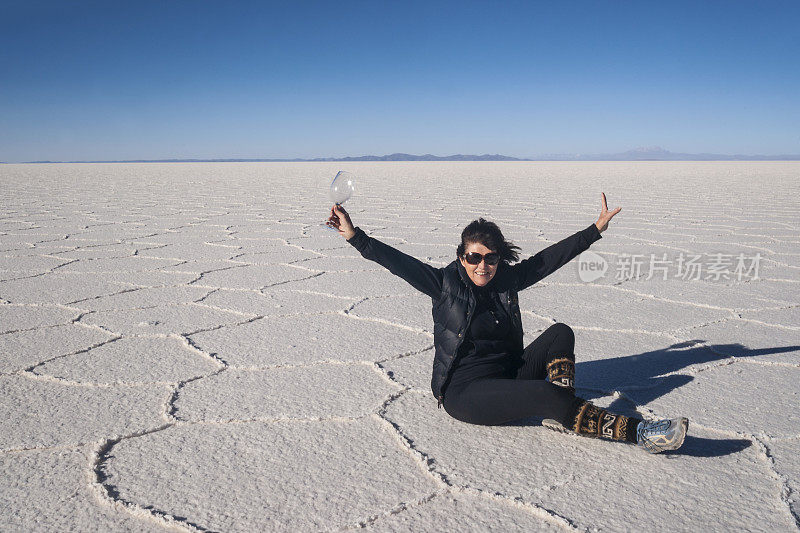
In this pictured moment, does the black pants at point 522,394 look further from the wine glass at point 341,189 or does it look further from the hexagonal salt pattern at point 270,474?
the wine glass at point 341,189

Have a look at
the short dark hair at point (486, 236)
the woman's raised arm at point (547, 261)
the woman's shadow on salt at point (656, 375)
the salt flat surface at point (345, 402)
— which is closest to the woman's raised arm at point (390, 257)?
the short dark hair at point (486, 236)

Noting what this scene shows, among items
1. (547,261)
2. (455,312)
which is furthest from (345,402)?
(547,261)

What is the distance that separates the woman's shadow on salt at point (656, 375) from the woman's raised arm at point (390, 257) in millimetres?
553

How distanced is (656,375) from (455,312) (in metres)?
0.74

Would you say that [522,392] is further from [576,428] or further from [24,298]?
[24,298]

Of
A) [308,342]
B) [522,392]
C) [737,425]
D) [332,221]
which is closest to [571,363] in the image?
[522,392]

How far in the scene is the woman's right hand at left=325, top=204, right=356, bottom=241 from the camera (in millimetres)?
1525

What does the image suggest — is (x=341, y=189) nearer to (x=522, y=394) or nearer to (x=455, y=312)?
(x=455, y=312)

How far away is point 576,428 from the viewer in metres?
1.42

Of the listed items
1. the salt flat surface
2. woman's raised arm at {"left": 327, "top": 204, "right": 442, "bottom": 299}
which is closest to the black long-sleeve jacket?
woman's raised arm at {"left": 327, "top": 204, "right": 442, "bottom": 299}

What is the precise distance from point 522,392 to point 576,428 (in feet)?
0.44

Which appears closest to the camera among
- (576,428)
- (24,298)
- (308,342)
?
(576,428)

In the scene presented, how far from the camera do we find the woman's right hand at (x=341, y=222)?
153 centimetres

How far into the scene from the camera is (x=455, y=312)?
1541mm
